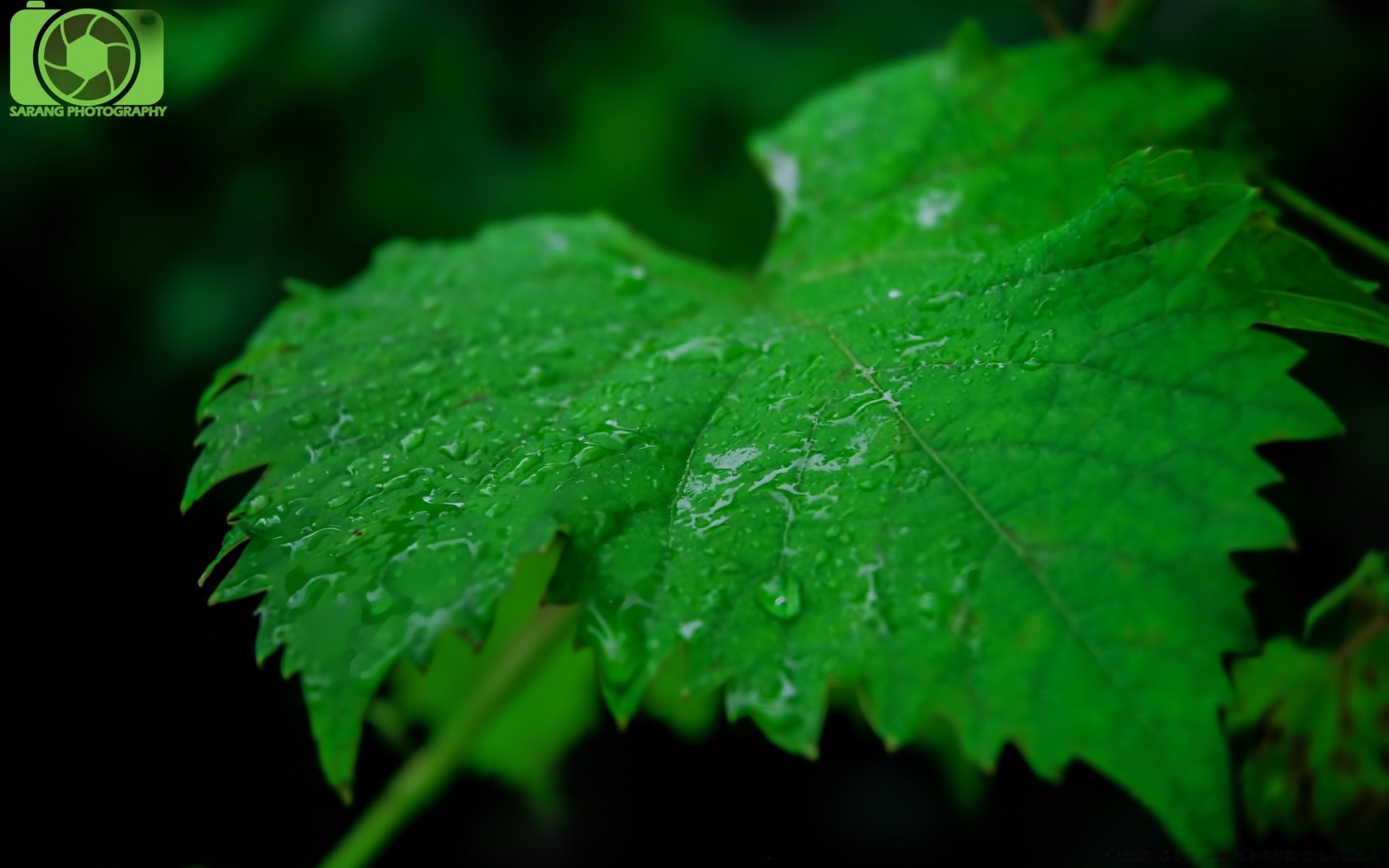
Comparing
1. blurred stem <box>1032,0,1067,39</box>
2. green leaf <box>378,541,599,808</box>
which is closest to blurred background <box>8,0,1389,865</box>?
green leaf <box>378,541,599,808</box>

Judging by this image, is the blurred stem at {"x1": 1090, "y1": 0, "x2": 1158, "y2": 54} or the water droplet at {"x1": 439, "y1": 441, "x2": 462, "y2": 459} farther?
the blurred stem at {"x1": 1090, "y1": 0, "x2": 1158, "y2": 54}

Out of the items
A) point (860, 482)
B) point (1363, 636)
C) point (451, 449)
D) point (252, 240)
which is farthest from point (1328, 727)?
point (252, 240)

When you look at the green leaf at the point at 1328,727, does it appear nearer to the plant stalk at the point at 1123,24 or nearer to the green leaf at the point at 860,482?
the green leaf at the point at 860,482

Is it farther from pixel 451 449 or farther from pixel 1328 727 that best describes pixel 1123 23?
pixel 451 449

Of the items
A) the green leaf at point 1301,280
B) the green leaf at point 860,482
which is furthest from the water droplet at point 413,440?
the green leaf at point 1301,280

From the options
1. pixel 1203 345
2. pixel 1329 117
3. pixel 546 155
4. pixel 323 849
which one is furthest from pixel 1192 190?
pixel 323 849

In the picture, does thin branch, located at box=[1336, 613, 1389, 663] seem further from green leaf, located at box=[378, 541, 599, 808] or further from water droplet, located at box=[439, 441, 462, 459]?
green leaf, located at box=[378, 541, 599, 808]

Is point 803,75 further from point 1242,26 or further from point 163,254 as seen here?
point 163,254
